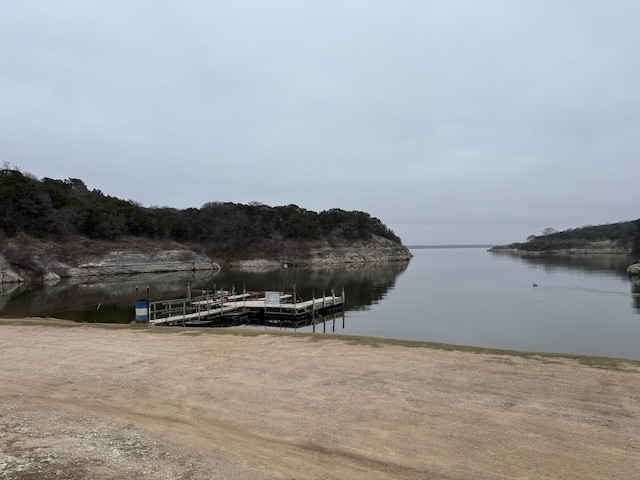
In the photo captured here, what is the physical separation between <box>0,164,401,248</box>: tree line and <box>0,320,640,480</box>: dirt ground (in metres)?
67.7

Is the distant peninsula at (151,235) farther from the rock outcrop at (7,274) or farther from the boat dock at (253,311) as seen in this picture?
the boat dock at (253,311)

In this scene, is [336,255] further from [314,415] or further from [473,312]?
[314,415]

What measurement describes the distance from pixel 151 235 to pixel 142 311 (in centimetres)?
7547

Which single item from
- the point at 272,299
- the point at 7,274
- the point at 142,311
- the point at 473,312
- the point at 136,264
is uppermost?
the point at 136,264

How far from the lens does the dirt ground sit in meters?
5.84

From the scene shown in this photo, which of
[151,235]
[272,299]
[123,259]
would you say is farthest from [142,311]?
[151,235]

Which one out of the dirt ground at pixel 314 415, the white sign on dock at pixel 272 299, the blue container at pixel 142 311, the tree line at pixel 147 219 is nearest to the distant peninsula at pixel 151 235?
the tree line at pixel 147 219

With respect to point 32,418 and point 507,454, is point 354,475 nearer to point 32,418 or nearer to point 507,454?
point 507,454

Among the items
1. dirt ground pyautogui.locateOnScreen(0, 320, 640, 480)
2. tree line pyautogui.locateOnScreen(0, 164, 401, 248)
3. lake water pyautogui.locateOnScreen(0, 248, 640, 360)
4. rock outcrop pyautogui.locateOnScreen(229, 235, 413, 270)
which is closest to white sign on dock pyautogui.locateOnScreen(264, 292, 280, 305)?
lake water pyautogui.locateOnScreen(0, 248, 640, 360)

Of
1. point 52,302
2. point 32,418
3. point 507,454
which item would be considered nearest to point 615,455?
point 507,454

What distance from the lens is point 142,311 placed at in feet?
76.1

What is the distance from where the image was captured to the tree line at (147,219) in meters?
72.4

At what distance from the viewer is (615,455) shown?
619 cm

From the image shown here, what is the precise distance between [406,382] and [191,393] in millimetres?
4573
